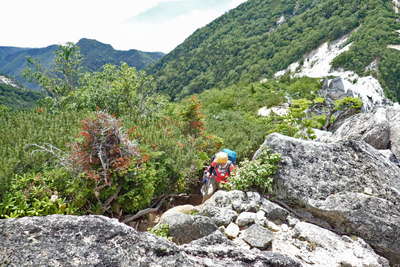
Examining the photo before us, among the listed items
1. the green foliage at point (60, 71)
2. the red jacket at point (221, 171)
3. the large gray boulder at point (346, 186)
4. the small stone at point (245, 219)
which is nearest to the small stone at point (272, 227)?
the small stone at point (245, 219)

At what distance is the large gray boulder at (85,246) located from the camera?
7.22 ft

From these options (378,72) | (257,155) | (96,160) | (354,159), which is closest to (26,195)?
(96,160)

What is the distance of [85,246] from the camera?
91.4 inches

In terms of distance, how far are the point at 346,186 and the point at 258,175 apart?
80.7 inches

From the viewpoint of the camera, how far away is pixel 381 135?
8.97 metres

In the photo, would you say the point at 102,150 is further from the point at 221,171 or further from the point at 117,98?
the point at 117,98

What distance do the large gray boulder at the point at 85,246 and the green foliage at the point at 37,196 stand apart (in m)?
2.93

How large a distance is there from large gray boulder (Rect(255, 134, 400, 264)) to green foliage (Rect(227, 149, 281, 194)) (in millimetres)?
212

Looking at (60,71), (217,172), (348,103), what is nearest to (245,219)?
(217,172)

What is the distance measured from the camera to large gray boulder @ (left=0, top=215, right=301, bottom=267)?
2.20 metres

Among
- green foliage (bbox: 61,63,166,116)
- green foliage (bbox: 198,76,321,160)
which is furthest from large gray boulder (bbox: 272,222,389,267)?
green foliage (bbox: 61,63,166,116)

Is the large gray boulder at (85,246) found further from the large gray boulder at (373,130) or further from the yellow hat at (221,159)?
the large gray boulder at (373,130)

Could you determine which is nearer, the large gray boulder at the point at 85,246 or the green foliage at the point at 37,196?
the large gray boulder at the point at 85,246

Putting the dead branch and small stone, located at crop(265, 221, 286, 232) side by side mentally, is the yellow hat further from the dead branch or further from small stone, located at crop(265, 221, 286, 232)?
small stone, located at crop(265, 221, 286, 232)
